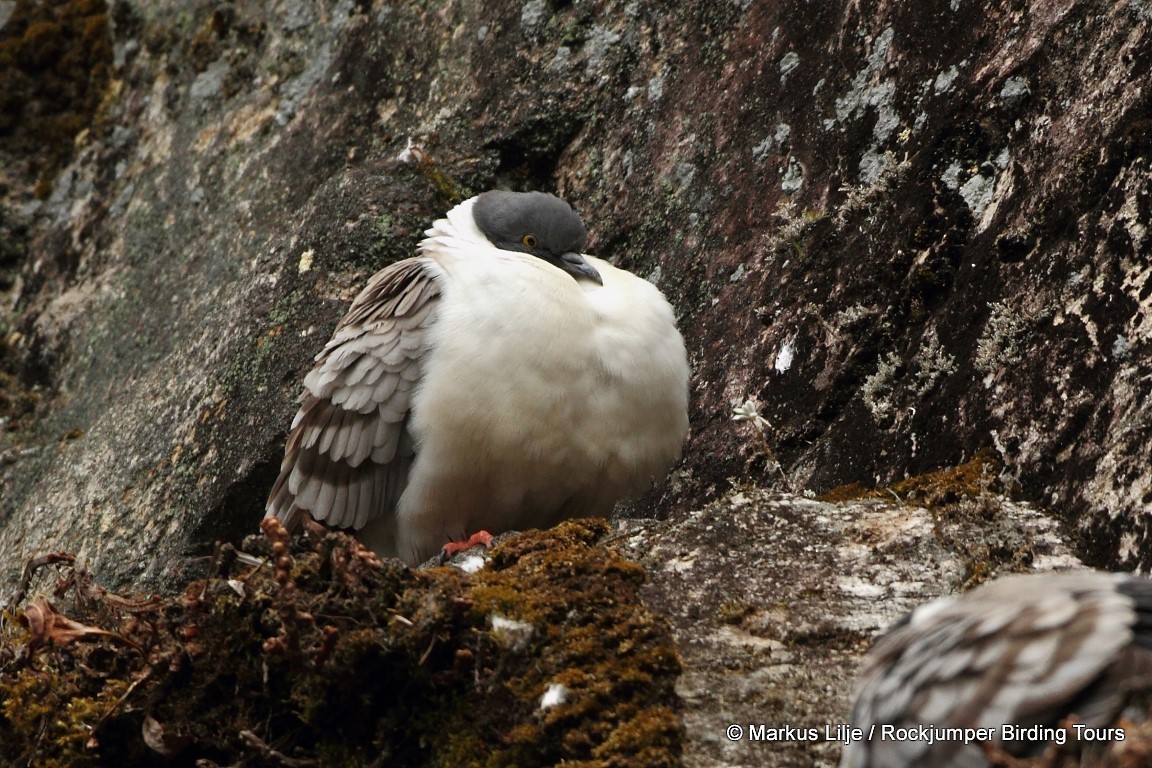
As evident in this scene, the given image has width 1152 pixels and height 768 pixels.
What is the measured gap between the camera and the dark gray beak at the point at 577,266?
202 inches

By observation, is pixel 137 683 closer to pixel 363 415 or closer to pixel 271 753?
pixel 271 753

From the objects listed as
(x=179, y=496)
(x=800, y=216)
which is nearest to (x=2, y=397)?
(x=179, y=496)

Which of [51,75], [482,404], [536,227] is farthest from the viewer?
[51,75]

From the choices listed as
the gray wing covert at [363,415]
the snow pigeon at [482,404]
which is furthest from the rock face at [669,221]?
the gray wing covert at [363,415]

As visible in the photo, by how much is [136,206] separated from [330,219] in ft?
6.58

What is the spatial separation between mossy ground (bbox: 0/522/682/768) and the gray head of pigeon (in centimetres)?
188

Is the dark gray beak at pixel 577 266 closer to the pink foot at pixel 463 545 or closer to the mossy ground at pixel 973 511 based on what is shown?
the pink foot at pixel 463 545

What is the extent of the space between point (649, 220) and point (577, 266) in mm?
783

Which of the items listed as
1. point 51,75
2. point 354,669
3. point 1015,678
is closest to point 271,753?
point 354,669

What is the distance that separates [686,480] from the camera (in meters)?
5.15

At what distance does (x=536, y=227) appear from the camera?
5.44 m

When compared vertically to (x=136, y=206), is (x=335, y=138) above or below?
above

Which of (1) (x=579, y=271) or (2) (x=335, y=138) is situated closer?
(1) (x=579, y=271)

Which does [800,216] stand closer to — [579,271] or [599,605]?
[579,271]
